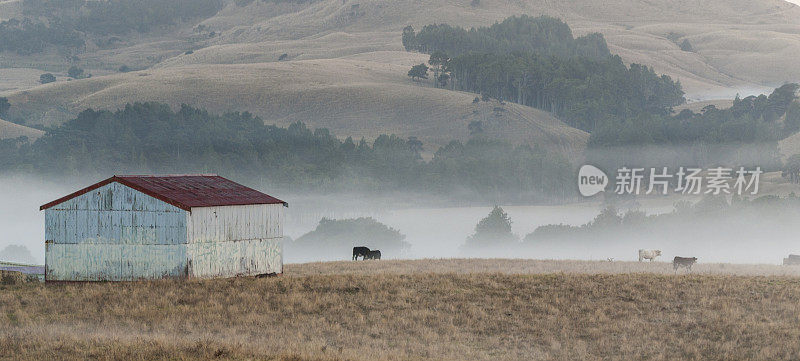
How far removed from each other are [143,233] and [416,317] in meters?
13.6

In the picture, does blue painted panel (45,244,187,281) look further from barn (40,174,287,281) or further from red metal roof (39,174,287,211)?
red metal roof (39,174,287,211)

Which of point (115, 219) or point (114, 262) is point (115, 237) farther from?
point (114, 262)

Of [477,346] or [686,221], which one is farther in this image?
[686,221]

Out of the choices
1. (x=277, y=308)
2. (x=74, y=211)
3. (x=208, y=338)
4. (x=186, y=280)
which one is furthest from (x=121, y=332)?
(x=74, y=211)

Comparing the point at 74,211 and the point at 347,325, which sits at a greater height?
the point at 74,211

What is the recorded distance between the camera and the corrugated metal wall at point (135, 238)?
43594 mm

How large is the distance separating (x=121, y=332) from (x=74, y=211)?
14046 millimetres

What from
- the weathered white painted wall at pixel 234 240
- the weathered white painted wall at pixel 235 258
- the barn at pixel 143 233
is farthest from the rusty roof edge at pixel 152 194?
the weathered white painted wall at pixel 235 258

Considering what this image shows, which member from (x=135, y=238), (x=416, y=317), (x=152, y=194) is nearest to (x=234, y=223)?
(x=152, y=194)

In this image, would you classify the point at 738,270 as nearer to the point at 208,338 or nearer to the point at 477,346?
the point at 477,346

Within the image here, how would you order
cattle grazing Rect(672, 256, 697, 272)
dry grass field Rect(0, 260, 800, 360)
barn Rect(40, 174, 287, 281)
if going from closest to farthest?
1. dry grass field Rect(0, 260, 800, 360)
2. barn Rect(40, 174, 287, 281)
3. cattle grazing Rect(672, 256, 697, 272)

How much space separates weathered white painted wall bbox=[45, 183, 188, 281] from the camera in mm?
43594

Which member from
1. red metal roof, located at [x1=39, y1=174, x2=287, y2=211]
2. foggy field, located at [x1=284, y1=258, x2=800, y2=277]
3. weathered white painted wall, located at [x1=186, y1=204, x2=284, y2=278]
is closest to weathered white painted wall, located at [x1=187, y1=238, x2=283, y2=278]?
weathered white painted wall, located at [x1=186, y1=204, x2=284, y2=278]

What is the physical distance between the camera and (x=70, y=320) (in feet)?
116
